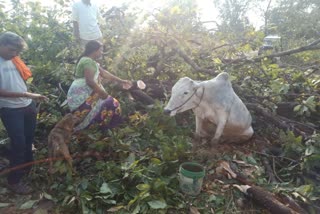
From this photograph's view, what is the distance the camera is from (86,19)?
5473 mm

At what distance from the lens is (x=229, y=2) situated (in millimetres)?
28859

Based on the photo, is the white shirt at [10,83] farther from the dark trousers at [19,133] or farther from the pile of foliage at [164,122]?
the pile of foliage at [164,122]

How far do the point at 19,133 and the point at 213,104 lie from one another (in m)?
2.21

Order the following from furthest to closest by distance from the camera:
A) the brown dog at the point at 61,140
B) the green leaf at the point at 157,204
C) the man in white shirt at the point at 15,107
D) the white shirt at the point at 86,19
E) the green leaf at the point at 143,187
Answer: the white shirt at the point at 86,19 → the brown dog at the point at 61,140 → the man in white shirt at the point at 15,107 → the green leaf at the point at 143,187 → the green leaf at the point at 157,204

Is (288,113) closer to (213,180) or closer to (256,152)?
(256,152)

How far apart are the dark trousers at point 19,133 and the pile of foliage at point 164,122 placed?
0.66 feet

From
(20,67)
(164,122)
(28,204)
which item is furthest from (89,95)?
(28,204)

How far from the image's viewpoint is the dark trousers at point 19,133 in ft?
9.97

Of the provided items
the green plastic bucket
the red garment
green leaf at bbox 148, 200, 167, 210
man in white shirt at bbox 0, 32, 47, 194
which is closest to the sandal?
man in white shirt at bbox 0, 32, 47, 194

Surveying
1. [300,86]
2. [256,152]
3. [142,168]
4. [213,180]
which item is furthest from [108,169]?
[300,86]

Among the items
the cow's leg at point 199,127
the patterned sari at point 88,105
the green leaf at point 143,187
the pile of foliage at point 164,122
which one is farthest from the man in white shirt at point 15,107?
the cow's leg at point 199,127

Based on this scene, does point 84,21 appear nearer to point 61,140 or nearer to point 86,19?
point 86,19

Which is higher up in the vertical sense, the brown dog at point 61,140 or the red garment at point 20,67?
the red garment at point 20,67

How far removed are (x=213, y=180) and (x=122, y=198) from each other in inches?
39.6
